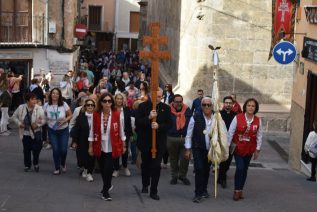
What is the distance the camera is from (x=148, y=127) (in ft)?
27.9

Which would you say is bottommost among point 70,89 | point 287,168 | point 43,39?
point 287,168

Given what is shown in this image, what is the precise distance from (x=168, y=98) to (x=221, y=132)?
23.2 feet

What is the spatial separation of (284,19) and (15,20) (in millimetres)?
10417

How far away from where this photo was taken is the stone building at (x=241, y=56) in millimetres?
18984

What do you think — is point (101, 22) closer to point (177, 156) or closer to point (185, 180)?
point (177, 156)

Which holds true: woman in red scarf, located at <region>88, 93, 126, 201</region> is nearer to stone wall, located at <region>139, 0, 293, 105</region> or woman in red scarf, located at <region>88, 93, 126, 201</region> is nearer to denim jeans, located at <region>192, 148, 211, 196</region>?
denim jeans, located at <region>192, 148, 211, 196</region>

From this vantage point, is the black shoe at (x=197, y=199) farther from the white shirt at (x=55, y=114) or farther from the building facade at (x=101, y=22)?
the building facade at (x=101, y=22)

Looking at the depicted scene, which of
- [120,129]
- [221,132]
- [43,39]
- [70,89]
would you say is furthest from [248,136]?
[43,39]

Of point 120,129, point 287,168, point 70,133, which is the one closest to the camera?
point 120,129

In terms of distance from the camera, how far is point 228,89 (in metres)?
19.5

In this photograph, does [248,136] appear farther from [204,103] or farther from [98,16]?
[98,16]

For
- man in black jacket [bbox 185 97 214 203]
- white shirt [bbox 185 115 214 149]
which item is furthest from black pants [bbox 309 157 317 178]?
white shirt [bbox 185 115 214 149]

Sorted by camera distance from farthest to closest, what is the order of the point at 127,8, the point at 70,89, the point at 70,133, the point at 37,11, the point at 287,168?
1. the point at 127,8
2. the point at 37,11
3. the point at 70,89
4. the point at 287,168
5. the point at 70,133

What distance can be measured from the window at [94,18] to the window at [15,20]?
29.8 metres
